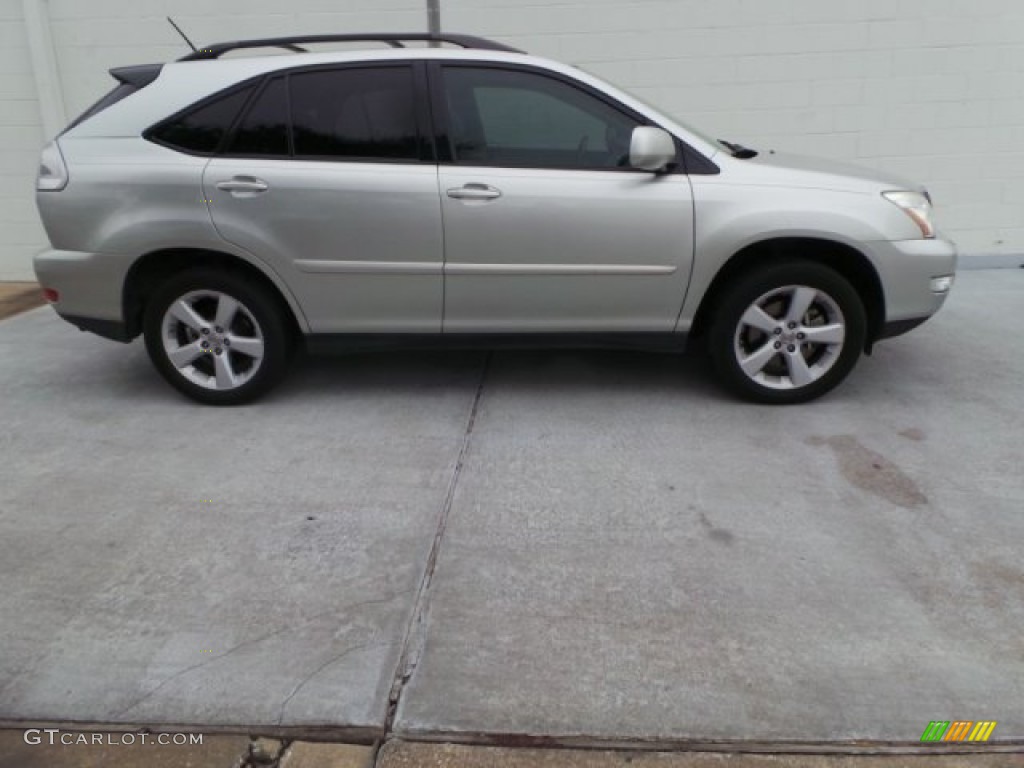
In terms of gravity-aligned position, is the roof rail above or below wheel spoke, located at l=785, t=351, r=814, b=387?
above

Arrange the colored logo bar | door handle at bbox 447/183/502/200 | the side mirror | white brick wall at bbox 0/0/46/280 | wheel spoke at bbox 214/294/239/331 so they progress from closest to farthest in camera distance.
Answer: the colored logo bar
the side mirror
door handle at bbox 447/183/502/200
wheel spoke at bbox 214/294/239/331
white brick wall at bbox 0/0/46/280

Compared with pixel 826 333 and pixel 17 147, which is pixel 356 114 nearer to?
pixel 826 333

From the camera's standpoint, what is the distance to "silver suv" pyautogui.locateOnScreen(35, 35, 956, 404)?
3.99 metres

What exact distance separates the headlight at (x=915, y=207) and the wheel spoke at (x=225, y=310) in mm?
3262

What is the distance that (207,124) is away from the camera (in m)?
4.07

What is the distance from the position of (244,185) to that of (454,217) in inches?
40.1

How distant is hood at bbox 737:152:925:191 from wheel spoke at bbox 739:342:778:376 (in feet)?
2.68

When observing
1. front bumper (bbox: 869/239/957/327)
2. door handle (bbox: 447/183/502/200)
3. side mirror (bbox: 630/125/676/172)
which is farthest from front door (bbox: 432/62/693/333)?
front bumper (bbox: 869/239/957/327)

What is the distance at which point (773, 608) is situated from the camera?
2682mm

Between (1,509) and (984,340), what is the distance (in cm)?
554

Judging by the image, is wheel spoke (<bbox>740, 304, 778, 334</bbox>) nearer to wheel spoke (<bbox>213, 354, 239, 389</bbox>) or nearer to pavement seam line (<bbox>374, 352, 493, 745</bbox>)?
pavement seam line (<bbox>374, 352, 493, 745</bbox>)

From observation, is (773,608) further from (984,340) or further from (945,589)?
(984,340)

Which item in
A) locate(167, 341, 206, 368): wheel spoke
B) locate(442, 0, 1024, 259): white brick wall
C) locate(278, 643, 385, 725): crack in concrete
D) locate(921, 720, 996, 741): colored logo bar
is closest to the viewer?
locate(921, 720, 996, 741): colored logo bar

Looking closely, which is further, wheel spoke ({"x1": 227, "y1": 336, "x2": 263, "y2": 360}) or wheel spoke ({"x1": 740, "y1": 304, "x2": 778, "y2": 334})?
wheel spoke ({"x1": 227, "y1": 336, "x2": 263, "y2": 360})
